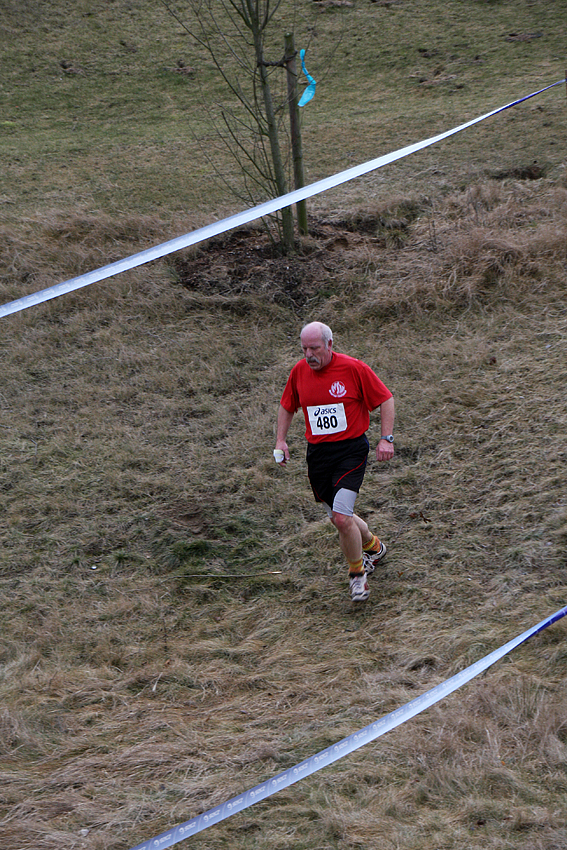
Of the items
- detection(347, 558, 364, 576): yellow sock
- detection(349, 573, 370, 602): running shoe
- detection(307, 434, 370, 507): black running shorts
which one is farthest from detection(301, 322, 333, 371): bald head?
detection(349, 573, 370, 602): running shoe

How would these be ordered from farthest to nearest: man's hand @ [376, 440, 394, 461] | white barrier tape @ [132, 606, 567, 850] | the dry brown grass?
man's hand @ [376, 440, 394, 461], the dry brown grass, white barrier tape @ [132, 606, 567, 850]

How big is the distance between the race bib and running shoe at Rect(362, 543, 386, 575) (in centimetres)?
105

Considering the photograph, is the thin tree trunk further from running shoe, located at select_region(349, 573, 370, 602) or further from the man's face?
running shoe, located at select_region(349, 573, 370, 602)

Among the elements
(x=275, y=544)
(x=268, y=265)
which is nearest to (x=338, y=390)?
(x=275, y=544)

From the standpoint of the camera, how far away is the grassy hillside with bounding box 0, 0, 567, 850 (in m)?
3.32

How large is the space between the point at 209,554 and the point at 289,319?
3747mm

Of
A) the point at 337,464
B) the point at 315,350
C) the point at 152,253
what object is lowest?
the point at 337,464

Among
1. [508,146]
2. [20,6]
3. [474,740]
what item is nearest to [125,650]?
[474,740]

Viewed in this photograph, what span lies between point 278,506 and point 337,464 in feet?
4.69

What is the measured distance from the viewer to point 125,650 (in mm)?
4590

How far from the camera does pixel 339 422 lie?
4.59 metres

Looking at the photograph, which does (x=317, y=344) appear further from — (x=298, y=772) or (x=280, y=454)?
(x=298, y=772)

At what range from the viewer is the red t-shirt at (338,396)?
→ 4.55 meters

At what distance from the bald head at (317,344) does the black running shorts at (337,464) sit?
20.4 inches
